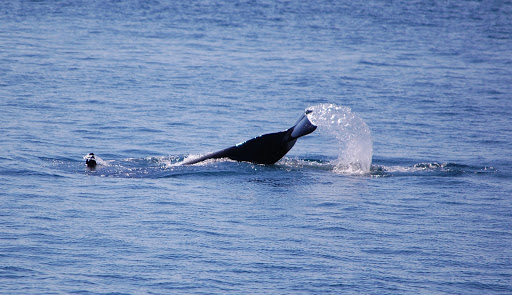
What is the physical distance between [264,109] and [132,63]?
9921 millimetres

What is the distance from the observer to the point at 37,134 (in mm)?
19219

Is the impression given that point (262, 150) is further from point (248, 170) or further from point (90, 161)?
point (90, 161)

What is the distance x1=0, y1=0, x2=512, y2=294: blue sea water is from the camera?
34.3 ft

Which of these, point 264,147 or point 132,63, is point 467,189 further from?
point 132,63

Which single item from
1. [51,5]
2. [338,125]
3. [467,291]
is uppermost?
[51,5]

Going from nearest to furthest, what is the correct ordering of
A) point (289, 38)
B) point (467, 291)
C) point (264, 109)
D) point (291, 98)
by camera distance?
point (467, 291) → point (264, 109) → point (291, 98) → point (289, 38)

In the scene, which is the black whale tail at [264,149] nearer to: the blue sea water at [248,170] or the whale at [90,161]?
the blue sea water at [248,170]

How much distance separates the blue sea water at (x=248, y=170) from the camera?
34.3 ft

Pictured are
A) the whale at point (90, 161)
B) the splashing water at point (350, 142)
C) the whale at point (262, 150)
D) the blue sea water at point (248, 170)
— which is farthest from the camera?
the splashing water at point (350, 142)

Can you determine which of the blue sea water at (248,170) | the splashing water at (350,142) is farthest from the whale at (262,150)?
the splashing water at (350,142)

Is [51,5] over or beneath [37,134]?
over

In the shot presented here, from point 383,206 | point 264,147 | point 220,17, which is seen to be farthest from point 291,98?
point 220,17

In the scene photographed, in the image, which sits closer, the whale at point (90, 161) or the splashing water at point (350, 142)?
the whale at point (90, 161)

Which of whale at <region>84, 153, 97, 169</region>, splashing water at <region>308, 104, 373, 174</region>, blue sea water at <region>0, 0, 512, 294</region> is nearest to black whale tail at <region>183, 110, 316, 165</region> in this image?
blue sea water at <region>0, 0, 512, 294</region>
